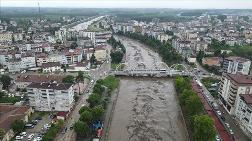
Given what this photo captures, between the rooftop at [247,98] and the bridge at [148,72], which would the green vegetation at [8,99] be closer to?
the bridge at [148,72]

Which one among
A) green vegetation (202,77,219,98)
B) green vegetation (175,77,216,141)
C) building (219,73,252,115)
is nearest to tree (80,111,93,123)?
green vegetation (175,77,216,141)

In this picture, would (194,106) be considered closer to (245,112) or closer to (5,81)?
(245,112)

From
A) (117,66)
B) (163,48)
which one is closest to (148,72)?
(117,66)

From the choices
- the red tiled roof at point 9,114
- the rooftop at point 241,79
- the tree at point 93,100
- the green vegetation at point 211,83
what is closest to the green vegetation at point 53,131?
the red tiled roof at point 9,114

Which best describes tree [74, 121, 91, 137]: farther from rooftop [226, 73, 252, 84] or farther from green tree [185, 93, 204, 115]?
rooftop [226, 73, 252, 84]

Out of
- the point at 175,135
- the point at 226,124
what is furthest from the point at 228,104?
the point at 175,135

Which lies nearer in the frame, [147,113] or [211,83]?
[147,113]
